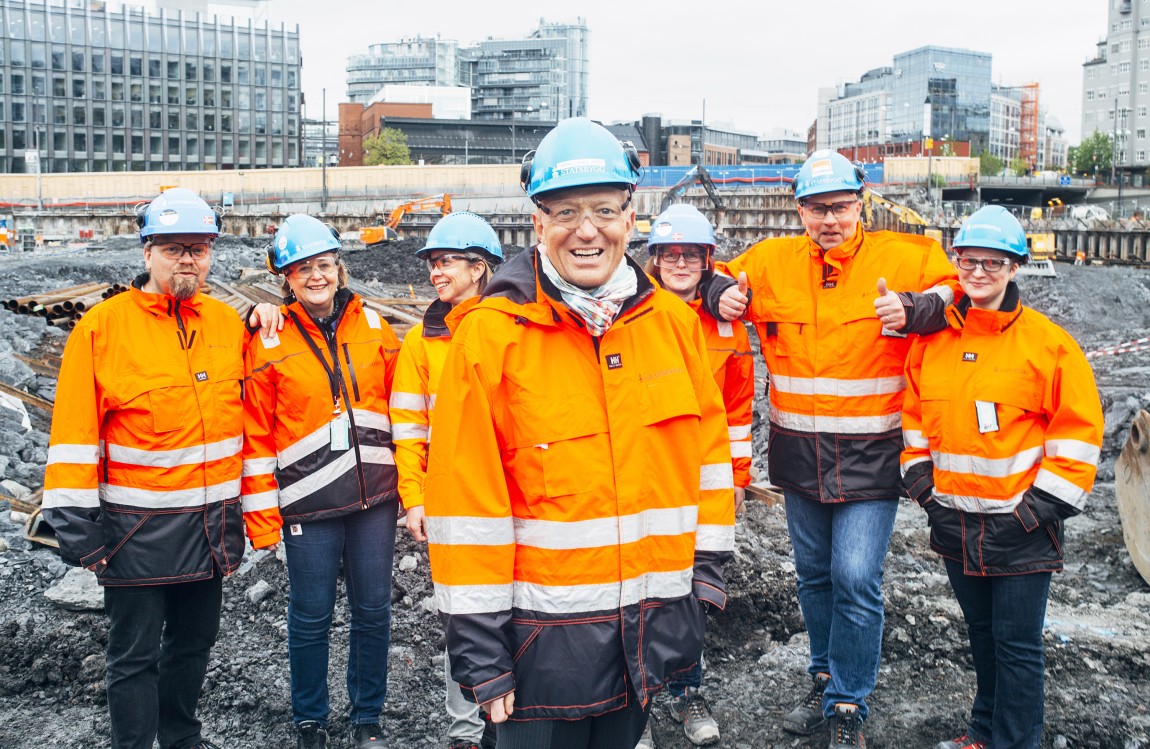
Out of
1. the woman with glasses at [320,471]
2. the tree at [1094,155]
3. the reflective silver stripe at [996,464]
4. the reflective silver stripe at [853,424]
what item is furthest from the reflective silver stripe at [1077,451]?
the tree at [1094,155]

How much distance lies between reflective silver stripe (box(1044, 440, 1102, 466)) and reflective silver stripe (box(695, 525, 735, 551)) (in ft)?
5.43

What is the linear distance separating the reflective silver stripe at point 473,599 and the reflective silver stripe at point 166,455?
1.90 meters

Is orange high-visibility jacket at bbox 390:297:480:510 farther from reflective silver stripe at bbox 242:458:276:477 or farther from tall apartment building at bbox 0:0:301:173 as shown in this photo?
tall apartment building at bbox 0:0:301:173

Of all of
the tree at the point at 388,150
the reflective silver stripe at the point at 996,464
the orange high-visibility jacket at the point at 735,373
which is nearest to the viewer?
the reflective silver stripe at the point at 996,464

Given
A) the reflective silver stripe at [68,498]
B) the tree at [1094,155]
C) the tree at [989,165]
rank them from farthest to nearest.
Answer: the tree at [989,165]
the tree at [1094,155]
the reflective silver stripe at [68,498]

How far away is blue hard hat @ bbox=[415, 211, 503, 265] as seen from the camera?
4477 mm

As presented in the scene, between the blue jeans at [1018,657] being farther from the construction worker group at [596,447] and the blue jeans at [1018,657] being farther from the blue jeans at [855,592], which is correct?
the blue jeans at [855,592]

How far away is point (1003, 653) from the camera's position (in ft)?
12.7

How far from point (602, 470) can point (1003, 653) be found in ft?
7.55

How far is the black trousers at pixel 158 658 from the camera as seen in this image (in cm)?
382

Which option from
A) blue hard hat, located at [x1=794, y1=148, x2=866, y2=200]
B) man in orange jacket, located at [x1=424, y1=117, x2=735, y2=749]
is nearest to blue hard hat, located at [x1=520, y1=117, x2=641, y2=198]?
man in orange jacket, located at [x1=424, y1=117, x2=735, y2=749]

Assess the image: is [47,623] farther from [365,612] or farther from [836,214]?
[836,214]

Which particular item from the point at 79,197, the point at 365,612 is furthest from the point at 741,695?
the point at 79,197

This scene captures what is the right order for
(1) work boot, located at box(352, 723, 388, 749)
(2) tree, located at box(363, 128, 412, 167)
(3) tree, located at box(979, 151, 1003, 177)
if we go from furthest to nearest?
(3) tree, located at box(979, 151, 1003, 177) < (2) tree, located at box(363, 128, 412, 167) < (1) work boot, located at box(352, 723, 388, 749)
